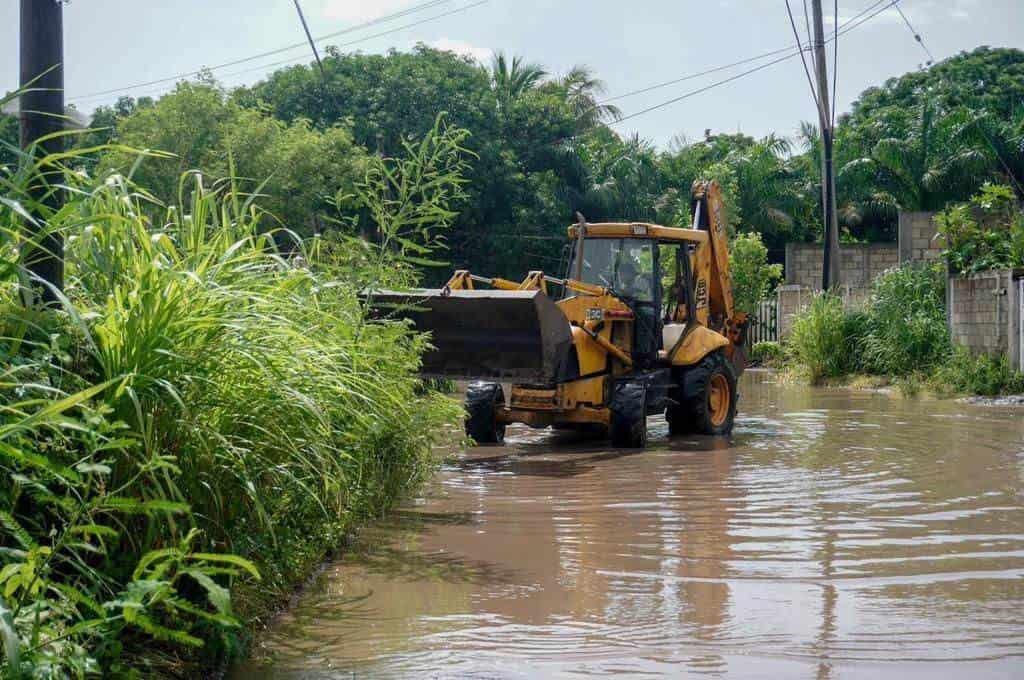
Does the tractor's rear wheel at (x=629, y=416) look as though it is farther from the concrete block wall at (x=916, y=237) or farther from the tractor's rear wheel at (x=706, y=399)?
the concrete block wall at (x=916, y=237)

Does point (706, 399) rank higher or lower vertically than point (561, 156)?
lower

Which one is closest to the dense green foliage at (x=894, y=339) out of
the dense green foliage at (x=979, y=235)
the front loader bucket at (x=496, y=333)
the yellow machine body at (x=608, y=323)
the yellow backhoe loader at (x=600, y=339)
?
the dense green foliage at (x=979, y=235)

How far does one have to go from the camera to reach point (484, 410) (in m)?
14.0

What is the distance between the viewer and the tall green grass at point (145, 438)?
13.6 feet

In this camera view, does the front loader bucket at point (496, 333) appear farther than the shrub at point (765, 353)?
No

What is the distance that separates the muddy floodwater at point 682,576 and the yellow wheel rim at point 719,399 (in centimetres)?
285

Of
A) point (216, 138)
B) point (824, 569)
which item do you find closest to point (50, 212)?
point (824, 569)

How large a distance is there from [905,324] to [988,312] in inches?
99.7

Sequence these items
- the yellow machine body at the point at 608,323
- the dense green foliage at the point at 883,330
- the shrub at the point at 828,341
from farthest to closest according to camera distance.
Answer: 1. the shrub at the point at 828,341
2. the dense green foliage at the point at 883,330
3. the yellow machine body at the point at 608,323

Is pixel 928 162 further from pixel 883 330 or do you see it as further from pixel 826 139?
pixel 883 330

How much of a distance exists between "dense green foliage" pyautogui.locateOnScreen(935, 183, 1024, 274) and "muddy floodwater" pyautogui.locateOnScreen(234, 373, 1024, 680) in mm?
9640

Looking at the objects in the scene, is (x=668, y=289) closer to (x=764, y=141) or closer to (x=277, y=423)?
(x=277, y=423)

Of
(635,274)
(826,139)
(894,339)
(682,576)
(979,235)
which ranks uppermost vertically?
(826,139)

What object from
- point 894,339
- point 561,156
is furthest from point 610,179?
point 894,339
